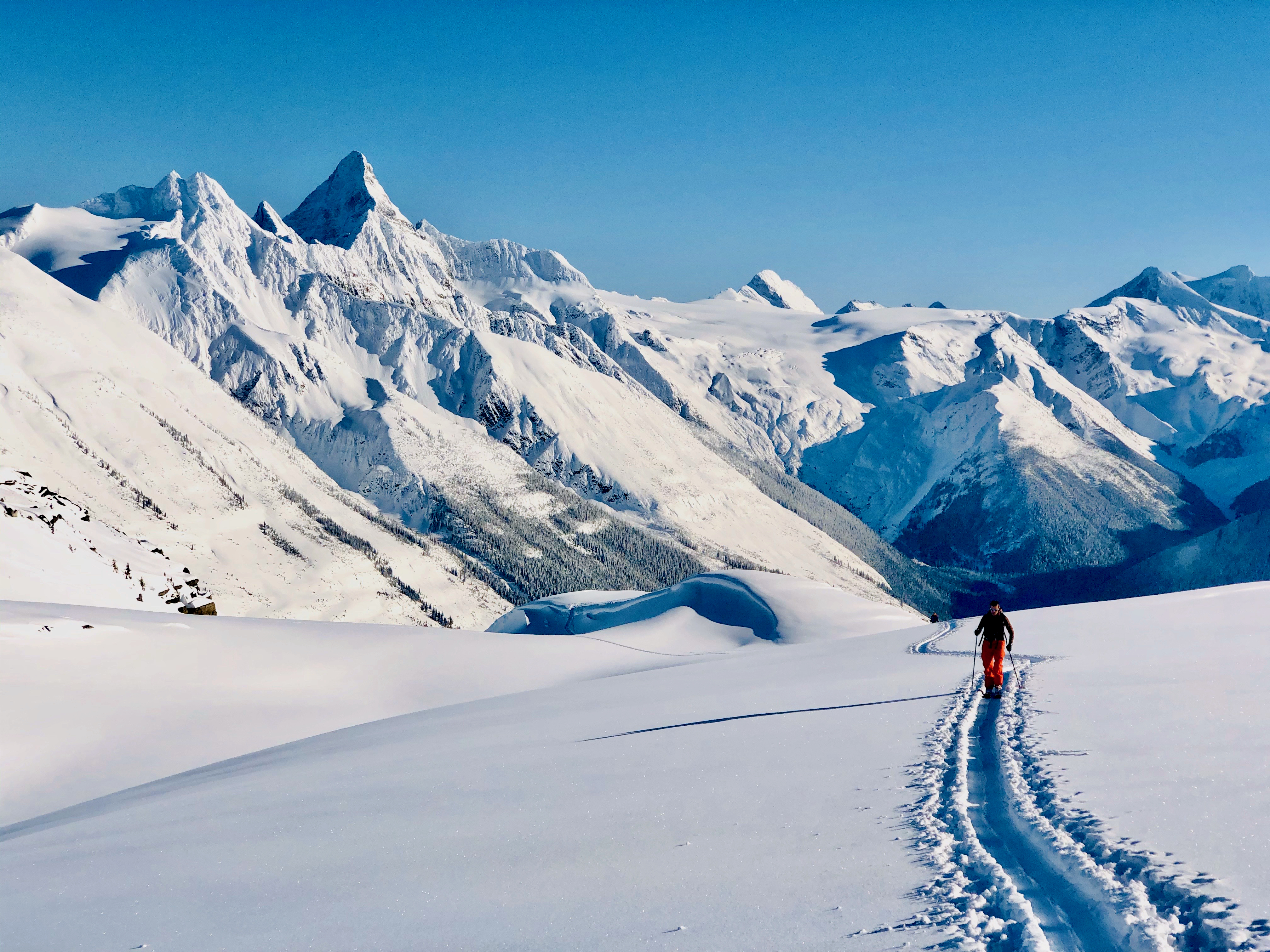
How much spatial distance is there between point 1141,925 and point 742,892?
4.12m

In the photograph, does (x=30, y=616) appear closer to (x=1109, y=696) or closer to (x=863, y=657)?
(x=863, y=657)

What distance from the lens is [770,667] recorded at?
38.3 metres

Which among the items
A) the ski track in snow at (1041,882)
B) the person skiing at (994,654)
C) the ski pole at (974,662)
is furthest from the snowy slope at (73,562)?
the ski track in snow at (1041,882)

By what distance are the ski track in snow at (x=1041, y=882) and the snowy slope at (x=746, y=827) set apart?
0.04 m

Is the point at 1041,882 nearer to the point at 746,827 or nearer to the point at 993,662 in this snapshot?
the point at 746,827

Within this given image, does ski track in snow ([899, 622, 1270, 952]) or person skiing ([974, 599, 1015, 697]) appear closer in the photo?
ski track in snow ([899, 622, 1270, 952])

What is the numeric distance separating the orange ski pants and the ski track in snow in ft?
27.8

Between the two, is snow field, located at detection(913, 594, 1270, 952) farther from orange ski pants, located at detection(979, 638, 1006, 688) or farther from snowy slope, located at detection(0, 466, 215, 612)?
snowy slope, located at detection(0, 466, 215, 612)

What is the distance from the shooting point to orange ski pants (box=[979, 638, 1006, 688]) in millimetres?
23516

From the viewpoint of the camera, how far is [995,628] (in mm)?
24250

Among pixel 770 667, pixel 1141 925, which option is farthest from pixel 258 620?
pixel 1141 925

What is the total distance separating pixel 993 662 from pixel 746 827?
12704 mm

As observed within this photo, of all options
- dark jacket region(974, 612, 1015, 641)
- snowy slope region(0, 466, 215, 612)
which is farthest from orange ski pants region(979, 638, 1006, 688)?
snowy slope region(0, 466, 215, 612)

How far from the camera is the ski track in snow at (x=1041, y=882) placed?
29.0 ft
